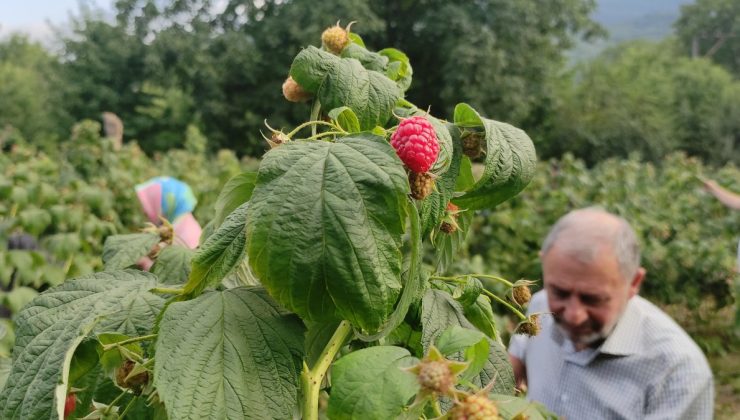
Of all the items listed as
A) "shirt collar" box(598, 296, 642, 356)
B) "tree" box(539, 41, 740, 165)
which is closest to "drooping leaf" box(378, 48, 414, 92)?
"shirt collar" box(598, 296, 642, 356)

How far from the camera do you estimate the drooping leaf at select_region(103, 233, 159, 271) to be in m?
0.84

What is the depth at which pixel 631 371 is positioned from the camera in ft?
6.77

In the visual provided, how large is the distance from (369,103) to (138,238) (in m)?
0.43

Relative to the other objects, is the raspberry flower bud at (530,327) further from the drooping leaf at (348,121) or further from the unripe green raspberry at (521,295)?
the drooping leaf at (348,121)

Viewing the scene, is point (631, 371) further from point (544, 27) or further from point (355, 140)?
point (544, 27)

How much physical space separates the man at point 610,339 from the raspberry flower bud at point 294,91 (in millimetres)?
1448

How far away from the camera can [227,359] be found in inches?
22.6

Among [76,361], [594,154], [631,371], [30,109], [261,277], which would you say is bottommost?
[594,154]

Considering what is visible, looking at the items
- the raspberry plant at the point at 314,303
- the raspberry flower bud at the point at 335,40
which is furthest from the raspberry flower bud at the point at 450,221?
the raspberry flower bud at the point at 335,40

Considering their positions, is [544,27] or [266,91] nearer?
[266,91]

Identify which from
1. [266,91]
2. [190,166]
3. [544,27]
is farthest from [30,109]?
[190,166]

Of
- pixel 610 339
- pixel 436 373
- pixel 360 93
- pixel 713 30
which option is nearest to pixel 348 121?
pixel 360 93

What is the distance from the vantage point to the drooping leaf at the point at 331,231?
0.51 metres

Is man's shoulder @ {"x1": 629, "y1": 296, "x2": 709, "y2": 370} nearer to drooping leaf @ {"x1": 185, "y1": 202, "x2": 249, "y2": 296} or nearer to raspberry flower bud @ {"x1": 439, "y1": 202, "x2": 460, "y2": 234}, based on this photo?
raspberry flower bud @ {"x1": 439, "y1": 202, "x2": 460, "y2": 234}
